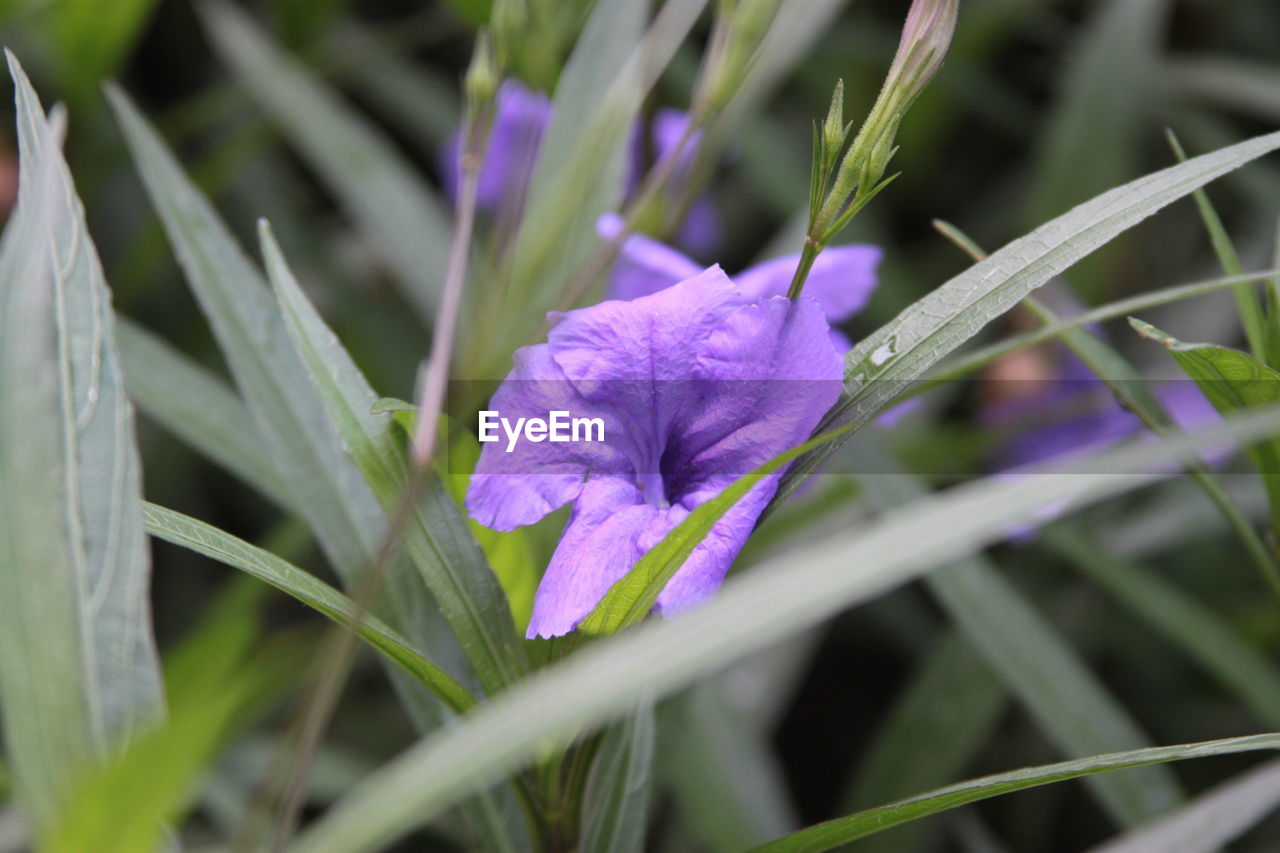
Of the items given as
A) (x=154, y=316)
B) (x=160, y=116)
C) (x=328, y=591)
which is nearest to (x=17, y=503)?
(x=328, y=591)

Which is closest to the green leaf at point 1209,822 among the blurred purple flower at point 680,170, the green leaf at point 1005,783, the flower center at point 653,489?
the green leaf at point 1005,783

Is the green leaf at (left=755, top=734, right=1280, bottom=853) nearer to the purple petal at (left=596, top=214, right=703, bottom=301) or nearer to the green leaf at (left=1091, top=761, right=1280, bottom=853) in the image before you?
the green leaf at (left=1091, top=761, right=1280, bottom=853)

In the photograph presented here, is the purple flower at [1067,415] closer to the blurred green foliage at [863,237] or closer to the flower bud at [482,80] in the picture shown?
the blurred green foliage at [863,237]

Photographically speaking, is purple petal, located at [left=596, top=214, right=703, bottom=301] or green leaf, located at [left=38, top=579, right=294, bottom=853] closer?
green leaf, located at [left=38, top=579, right=294, bottom=853]

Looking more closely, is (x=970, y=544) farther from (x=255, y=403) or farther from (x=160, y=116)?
(x=160, y=116)

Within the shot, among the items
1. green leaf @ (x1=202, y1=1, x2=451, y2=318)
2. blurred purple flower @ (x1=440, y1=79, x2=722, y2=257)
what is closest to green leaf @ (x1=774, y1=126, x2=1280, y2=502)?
blurred purple flower @ (x1=440, y1=79, x2=722, y2=257)

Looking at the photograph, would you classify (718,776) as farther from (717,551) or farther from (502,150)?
(502,150)
